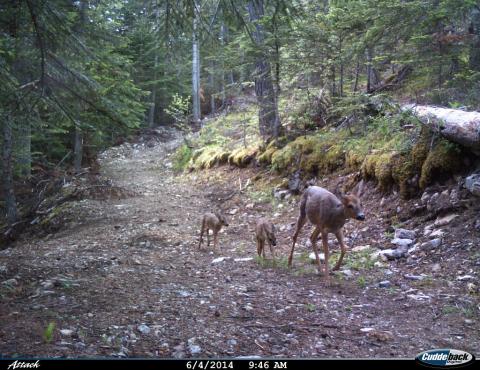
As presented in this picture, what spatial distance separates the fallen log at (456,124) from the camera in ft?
22.3

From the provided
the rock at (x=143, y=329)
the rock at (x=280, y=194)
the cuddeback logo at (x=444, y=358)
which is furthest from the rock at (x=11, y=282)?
the rock at (x=280, y=194)

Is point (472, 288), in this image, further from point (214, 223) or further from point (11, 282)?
point (11, 282)

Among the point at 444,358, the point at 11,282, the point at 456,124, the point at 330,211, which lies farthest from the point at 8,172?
the point at 444,358

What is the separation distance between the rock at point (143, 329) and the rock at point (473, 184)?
18.1 feet

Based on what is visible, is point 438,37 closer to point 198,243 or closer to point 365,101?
point 365,101

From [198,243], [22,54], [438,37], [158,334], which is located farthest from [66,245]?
[438,37]

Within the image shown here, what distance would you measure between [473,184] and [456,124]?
114 cm

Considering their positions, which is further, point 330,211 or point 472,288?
point 330,211

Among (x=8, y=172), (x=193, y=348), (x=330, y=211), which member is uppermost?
(x=330, y=211)

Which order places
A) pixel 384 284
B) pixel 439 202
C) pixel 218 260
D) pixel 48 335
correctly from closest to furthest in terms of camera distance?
pixel 48 335 → pixel 384 284 → pixel 439 202 → pixel 218 260

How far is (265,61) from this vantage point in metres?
12.3

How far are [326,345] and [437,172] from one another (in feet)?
16.3

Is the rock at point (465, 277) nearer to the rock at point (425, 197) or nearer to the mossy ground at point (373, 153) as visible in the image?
the rock at point (425, 197)

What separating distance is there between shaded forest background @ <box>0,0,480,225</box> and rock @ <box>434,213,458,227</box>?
35.9 inches
